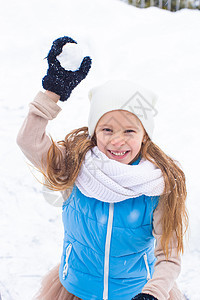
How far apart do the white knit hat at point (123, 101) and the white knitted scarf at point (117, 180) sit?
0.15 metres

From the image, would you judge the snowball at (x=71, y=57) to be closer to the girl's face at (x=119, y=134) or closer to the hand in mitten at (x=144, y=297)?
the girl's face at (x=119, y=134)

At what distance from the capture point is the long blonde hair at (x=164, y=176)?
138 centimetres

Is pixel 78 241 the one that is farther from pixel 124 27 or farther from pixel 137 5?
pixel 137 5

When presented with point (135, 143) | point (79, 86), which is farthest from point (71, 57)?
point (79, 86)

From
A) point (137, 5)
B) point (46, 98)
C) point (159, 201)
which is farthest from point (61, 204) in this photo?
point (137, 5)

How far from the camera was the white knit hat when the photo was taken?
1.38 metres

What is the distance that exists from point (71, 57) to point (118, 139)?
1.11ft

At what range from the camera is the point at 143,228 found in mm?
1432

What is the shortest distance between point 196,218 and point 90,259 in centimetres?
144

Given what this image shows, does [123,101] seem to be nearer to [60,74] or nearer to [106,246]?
[60,74]

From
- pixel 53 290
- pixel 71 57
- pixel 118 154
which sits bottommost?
pixel 53 290

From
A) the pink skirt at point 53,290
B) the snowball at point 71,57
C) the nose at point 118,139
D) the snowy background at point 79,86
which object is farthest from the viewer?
the snowy background at point 79,86

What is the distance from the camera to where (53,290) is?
63.5 inches

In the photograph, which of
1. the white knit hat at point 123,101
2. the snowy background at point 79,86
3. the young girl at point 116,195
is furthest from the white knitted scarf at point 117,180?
the snowy background at point 79,86
